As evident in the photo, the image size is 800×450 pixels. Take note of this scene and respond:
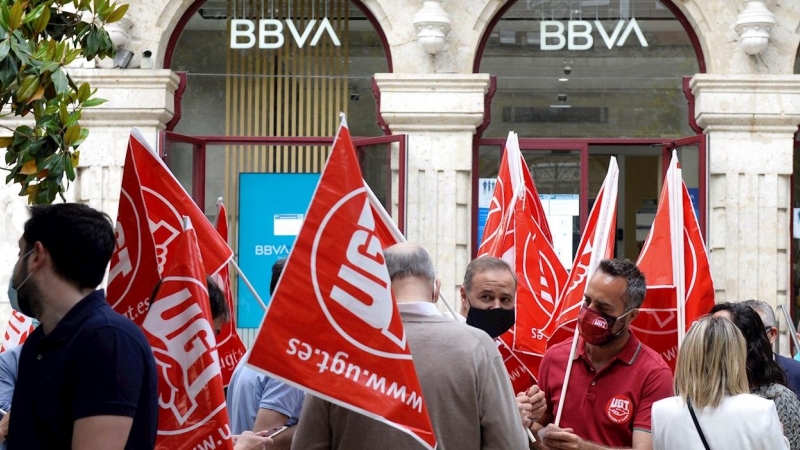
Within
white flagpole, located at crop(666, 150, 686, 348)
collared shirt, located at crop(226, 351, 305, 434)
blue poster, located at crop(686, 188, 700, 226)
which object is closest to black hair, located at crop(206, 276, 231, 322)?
collared shirt, located at crop(226, 351, 305, 434)

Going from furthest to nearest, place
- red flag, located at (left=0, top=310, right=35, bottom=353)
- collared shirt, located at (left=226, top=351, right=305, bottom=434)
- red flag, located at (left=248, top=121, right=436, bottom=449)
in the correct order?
red flag, located at (left=0, top=310, right=35, bottom=353)
collared shirt, located at (left=226, top=351, right=305, bottom=434)
red flag, located at (left=248, top=121, right=436, bottom=449)

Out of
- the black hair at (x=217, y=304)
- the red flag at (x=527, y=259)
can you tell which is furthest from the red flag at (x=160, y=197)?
the red flag at (x=527, y=259)

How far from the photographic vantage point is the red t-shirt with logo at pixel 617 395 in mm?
5102

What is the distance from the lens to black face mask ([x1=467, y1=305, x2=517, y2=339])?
6195 mm

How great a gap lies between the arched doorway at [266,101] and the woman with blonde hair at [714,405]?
7668mm

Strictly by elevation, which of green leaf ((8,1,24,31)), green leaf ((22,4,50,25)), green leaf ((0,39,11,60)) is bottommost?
green leaf ((0,39,11,60))

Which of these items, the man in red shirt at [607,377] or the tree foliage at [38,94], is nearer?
the man in red shirt at [607,377]

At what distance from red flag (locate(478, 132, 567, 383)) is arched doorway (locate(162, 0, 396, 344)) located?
394 centimetres

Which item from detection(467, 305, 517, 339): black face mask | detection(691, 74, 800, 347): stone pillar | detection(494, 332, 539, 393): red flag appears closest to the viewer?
detection(467, 305, 517, 339): black face mask

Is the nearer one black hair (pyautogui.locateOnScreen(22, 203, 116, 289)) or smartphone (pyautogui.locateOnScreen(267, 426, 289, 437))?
black hair (pyautogui.locateOnScreen(22, 203, 116, 289))

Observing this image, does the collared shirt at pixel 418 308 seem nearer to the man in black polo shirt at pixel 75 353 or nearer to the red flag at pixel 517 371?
the man in black polo shirt at pixel 75 353

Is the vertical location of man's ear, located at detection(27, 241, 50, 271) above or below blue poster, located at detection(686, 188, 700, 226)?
below

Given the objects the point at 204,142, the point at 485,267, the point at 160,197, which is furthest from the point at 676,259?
the point at 204,142

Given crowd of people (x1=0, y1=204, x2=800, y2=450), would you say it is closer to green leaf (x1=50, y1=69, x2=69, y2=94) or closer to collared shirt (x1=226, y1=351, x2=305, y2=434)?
collared shirt (x1=226, y1=351, x2=305, y2=434)
